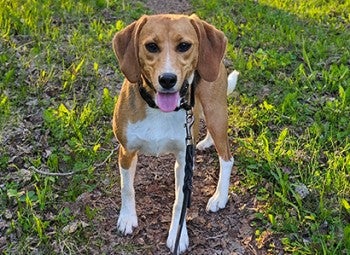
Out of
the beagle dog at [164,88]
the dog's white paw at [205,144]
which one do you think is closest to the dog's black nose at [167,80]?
the beagle dog at [164,88]

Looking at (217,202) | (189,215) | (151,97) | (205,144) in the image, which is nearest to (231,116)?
(205,144)

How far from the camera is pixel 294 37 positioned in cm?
625

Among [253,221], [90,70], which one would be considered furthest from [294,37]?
[253,221]

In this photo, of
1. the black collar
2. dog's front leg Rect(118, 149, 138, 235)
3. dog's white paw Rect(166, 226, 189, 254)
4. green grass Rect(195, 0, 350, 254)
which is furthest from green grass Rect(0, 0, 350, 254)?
the black collar

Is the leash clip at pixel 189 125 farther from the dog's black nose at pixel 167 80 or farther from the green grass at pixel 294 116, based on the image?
the green grass at pixel 294 116

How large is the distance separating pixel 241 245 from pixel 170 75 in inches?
57.0

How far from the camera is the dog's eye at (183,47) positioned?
3.17 m

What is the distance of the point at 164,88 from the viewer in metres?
3.04

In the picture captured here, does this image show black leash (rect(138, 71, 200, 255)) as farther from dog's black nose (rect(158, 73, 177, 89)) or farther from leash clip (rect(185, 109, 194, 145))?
dog's black nose (rect(158, 73, 177, 89))

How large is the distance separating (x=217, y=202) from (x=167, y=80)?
1378 millimetres

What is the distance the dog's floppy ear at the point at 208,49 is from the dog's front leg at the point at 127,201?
0.82 metres

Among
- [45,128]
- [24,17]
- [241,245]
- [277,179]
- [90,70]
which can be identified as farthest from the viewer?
[24,17]

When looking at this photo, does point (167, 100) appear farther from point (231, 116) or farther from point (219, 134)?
point (231, 116)

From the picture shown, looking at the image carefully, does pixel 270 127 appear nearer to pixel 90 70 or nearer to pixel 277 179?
pixel 277 179
